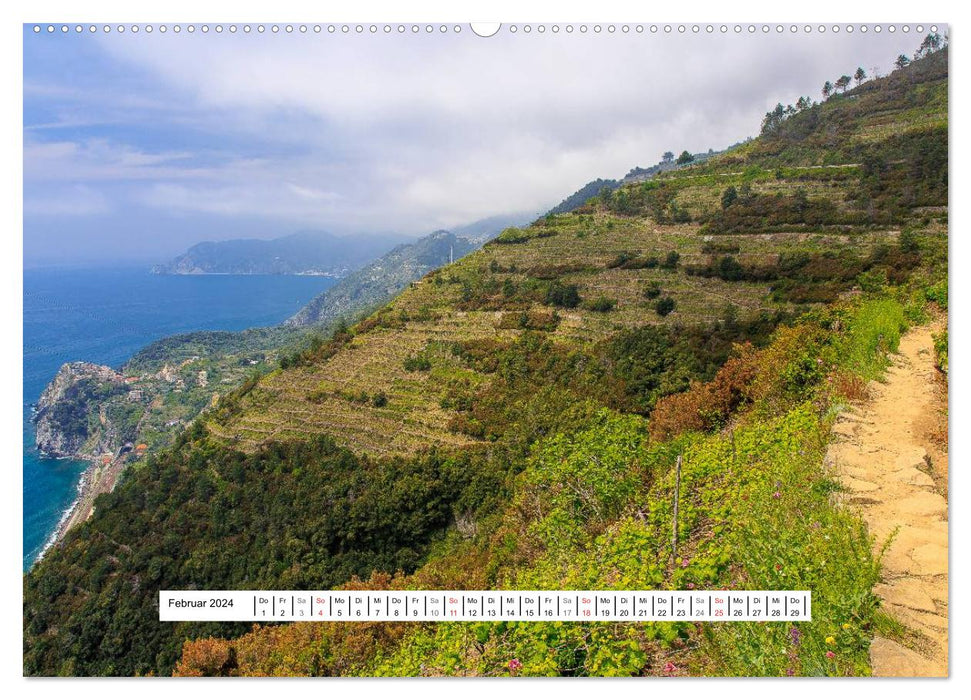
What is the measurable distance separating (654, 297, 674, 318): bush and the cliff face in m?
9.97

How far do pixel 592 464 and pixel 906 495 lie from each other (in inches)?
76.5

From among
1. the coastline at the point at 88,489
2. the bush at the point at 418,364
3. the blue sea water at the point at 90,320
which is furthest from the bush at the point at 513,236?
the coastline at the point at 88,489

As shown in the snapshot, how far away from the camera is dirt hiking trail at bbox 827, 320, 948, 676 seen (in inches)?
87.1

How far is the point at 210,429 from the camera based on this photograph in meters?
12.3

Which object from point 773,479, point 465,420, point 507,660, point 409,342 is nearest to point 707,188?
point 465,420

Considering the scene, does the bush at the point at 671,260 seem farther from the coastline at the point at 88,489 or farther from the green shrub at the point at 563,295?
the coastline at the point at 88,489

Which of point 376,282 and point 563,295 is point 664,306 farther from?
point 376,282

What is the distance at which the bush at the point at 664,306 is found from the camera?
10.2 metres

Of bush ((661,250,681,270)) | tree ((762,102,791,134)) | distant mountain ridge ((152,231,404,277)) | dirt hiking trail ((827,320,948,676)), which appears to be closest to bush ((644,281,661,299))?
bush ((661,250,681,270))

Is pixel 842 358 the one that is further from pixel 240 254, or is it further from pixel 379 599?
pixel 240 254

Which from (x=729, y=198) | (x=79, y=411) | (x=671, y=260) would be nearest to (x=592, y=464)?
(x=79, y=411)

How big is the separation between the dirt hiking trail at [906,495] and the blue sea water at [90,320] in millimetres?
5019

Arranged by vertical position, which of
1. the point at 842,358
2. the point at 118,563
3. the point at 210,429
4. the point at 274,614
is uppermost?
the point at 842,358

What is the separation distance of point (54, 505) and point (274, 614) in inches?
116
